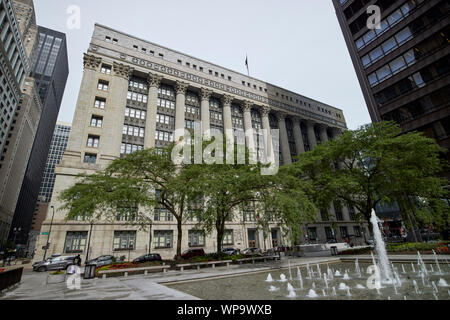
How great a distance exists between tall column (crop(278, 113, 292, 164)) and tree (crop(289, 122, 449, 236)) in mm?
28378

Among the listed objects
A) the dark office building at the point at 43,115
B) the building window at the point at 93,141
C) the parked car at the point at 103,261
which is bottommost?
the parked car at the point at 103,261

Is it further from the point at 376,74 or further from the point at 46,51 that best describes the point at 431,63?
the point at 46,51

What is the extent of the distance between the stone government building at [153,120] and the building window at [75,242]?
0.37 feet

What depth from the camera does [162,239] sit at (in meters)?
36.1

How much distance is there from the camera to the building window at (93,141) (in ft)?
117

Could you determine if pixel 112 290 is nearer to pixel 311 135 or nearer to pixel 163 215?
pixel 163 215

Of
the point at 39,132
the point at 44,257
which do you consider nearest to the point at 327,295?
the point at 44,257

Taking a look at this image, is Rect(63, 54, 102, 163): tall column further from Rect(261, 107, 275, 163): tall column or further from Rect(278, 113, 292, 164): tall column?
Rect(278, 113, 292, 164): tall column

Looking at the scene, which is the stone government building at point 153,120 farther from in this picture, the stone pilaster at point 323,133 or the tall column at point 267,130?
the stone pilaster at point 323,133

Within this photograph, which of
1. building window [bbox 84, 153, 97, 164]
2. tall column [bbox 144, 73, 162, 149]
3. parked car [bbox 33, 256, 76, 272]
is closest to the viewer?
parked car [bbox 33, 256, 76, 272]

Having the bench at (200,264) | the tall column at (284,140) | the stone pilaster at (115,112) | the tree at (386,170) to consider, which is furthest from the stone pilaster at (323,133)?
the bench at (200,264)

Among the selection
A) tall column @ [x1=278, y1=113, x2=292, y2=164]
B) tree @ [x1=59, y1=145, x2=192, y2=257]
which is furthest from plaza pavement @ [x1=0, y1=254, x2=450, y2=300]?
tall column @ [x1=278, y1=113, x2=292, y2=164]

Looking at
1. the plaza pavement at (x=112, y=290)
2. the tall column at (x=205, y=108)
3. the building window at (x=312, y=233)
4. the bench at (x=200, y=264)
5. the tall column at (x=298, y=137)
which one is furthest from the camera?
the tall column at (x=298, y=137)

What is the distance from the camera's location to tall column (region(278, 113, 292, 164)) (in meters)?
55.7
